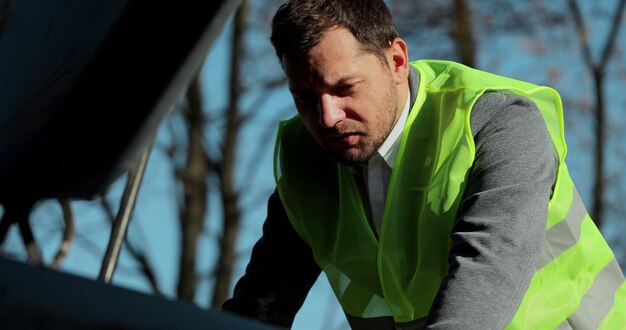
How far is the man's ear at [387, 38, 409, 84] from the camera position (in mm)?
2846

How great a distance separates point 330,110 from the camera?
2650 millimetres

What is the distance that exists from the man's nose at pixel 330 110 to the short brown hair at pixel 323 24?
0.11 meters

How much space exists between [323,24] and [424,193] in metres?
0.42

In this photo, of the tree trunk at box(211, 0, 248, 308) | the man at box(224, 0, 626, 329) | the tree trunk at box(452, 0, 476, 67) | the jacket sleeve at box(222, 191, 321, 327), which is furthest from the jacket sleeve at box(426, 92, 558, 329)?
A: the tree trunk at box(452, 0, 476, 67)

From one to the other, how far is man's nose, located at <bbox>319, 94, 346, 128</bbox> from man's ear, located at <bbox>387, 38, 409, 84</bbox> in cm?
23

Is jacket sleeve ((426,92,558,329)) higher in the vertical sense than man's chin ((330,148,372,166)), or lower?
lower

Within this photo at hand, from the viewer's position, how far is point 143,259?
1341cm

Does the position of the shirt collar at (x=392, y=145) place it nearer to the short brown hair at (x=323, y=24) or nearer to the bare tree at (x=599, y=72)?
the short brown hair at (x=323, y=24)

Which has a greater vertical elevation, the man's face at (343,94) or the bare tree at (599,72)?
the man's face at (343,94)

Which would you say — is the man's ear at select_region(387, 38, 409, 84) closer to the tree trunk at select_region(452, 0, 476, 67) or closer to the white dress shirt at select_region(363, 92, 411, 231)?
the white dress shirt at select_region(363, 92, 411, 231)

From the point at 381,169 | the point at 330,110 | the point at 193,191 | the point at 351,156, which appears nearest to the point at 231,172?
the point at 193,191

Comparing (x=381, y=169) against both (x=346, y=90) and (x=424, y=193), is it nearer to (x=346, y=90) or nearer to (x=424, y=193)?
(x=424, y=193)

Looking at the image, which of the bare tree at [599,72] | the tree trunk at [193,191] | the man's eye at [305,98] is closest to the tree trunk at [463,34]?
the bare tree at [599,72]

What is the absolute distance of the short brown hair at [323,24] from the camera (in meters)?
2.66
